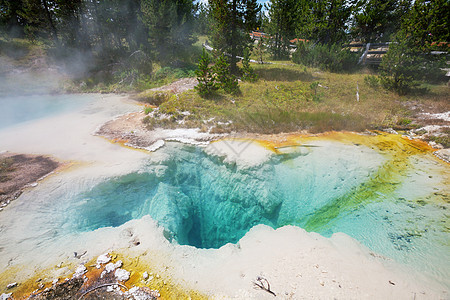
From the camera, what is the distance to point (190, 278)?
3281 millimetres

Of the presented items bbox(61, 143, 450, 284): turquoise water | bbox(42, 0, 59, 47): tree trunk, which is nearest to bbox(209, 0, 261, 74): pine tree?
bbox(61, 143, 450, 284): turquoise water

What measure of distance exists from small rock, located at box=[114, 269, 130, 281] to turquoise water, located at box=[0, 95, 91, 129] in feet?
36.9

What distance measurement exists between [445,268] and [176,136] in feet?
25.7

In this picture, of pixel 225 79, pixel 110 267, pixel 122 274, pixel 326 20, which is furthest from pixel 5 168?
pixel 326 20

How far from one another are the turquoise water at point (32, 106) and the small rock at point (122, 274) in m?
11.2

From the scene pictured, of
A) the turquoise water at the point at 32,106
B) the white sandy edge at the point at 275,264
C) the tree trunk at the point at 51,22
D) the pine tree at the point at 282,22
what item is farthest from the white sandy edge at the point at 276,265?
the tree trunk at the point at 51,22

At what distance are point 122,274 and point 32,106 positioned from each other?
15.5 m

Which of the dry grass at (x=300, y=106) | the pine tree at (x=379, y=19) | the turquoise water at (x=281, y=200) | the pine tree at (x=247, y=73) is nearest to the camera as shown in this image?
the turquoise water at (x=281, y=200)

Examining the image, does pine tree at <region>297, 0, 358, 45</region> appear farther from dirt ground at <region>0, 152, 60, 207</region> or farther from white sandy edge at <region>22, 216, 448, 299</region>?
dirt ground at <region>0, 152, 60, 207</region>

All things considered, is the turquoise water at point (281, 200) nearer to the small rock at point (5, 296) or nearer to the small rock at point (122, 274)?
the small rock at point (122, 274)

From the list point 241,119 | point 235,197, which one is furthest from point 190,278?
point 241,119

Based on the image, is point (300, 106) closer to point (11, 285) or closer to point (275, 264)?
point (275, 264)

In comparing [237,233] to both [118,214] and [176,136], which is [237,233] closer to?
[118,214]

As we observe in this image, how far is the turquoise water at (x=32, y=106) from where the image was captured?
10758 mm
